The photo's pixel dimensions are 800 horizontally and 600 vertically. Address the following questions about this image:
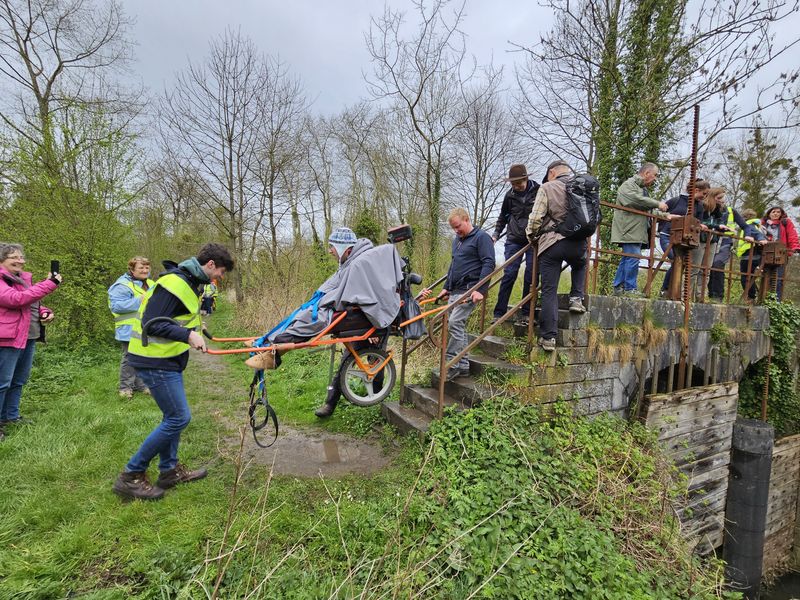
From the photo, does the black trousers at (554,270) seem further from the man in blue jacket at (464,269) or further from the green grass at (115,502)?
the green grass at (115,502)

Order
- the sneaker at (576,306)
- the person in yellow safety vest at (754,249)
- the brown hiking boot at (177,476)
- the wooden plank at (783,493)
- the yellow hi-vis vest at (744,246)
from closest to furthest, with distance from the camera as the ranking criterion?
the brown hiking boot at (177,476)
the sneaker at (576,306)
the person in yellow safety vest at (754,249)
the yellow hi-vis vest at (744,246)
the wooden plank at (783,493)

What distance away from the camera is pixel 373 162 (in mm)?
15633

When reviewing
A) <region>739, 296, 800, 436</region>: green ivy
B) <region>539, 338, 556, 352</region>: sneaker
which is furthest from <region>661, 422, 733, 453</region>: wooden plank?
<region>539, 338, 556, 352</region>: sneaker

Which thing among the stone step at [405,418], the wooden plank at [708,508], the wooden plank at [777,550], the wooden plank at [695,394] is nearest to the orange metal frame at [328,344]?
the stone step at [405,418]

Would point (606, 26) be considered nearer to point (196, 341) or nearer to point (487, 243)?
point (487, 243)

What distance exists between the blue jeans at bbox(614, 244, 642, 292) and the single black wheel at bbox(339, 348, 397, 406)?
13.4 ft

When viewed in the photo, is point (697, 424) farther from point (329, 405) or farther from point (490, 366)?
point (329, 405)

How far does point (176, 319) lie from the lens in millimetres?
3014

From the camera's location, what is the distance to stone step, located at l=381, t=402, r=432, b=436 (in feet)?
13.2

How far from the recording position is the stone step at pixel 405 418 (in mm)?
4035

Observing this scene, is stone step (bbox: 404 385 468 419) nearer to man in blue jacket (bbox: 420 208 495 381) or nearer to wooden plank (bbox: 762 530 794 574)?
man in blue jacket (bbox: 420 208 495 381)

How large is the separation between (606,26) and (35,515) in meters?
12.7

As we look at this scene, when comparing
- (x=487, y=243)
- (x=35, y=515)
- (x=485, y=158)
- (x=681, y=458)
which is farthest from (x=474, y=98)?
(x=35, y=515)

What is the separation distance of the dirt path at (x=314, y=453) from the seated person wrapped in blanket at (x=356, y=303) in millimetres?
1180
